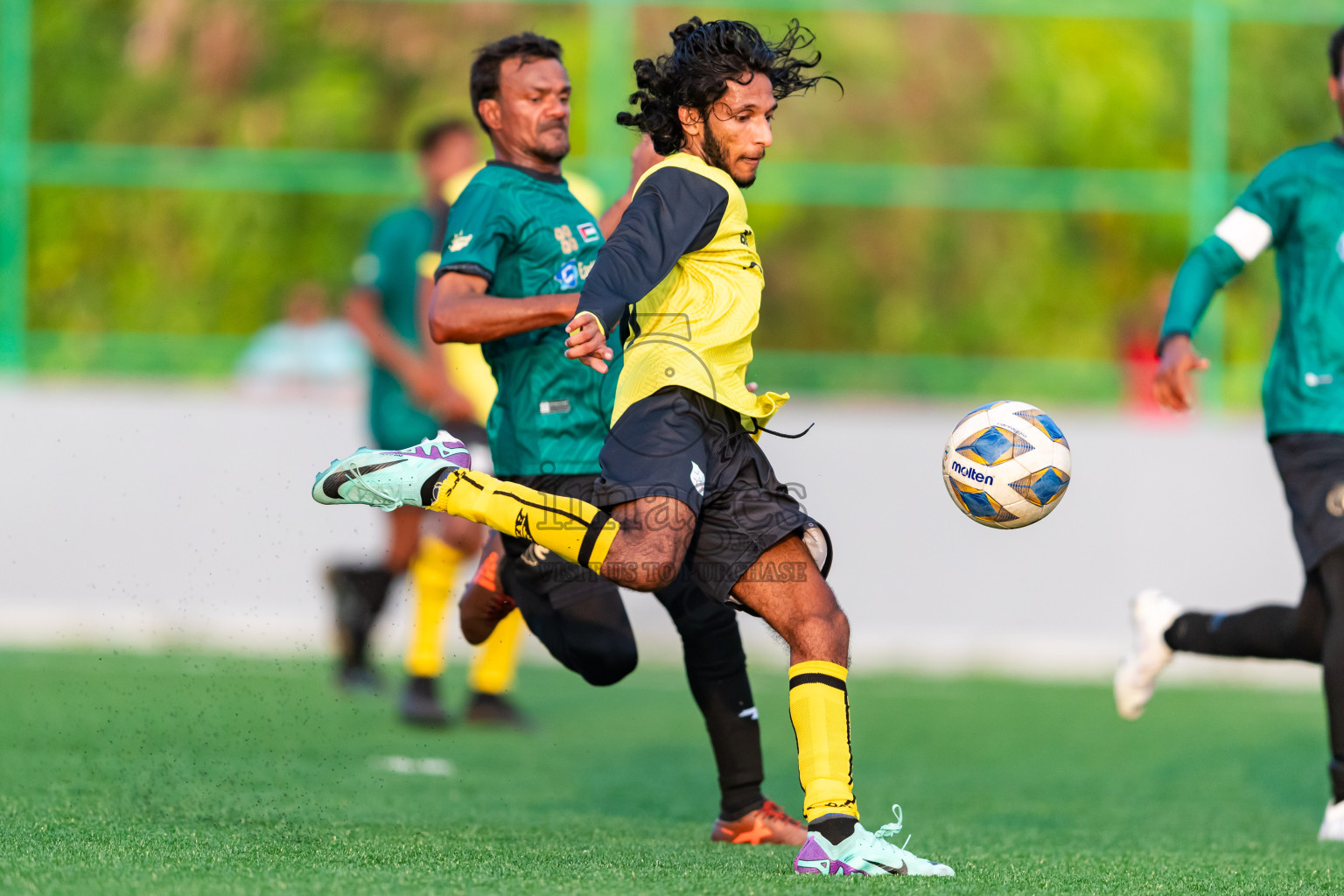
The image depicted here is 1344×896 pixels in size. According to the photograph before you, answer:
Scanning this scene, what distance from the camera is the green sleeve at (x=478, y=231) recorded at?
480cm

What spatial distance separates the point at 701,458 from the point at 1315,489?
2101 millimetres

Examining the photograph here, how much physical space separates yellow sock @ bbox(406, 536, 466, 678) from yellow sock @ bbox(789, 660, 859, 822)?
3.46m

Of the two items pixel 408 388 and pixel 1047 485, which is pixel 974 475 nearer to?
pixel 1047 485

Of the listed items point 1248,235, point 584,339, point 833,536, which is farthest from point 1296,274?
point 833,536

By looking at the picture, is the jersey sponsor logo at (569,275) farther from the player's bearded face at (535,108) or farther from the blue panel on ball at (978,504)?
the blue panel on ball at (978,504)

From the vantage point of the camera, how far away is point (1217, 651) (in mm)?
5500

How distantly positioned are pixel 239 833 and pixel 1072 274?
1289cm

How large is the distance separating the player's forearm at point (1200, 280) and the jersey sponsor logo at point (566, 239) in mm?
1848

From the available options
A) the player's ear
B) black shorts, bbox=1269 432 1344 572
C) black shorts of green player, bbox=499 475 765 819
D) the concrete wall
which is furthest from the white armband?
the concrete wall

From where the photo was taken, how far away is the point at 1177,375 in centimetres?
506


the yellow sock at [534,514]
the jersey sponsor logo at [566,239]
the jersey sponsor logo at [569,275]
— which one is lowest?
the yellow sock at [534,514]

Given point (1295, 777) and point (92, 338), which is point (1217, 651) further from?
point (92, 338)

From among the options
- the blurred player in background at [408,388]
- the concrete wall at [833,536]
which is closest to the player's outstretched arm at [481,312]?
the blurred player in background at [408,388]

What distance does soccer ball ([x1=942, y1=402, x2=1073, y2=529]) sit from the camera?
435cm
